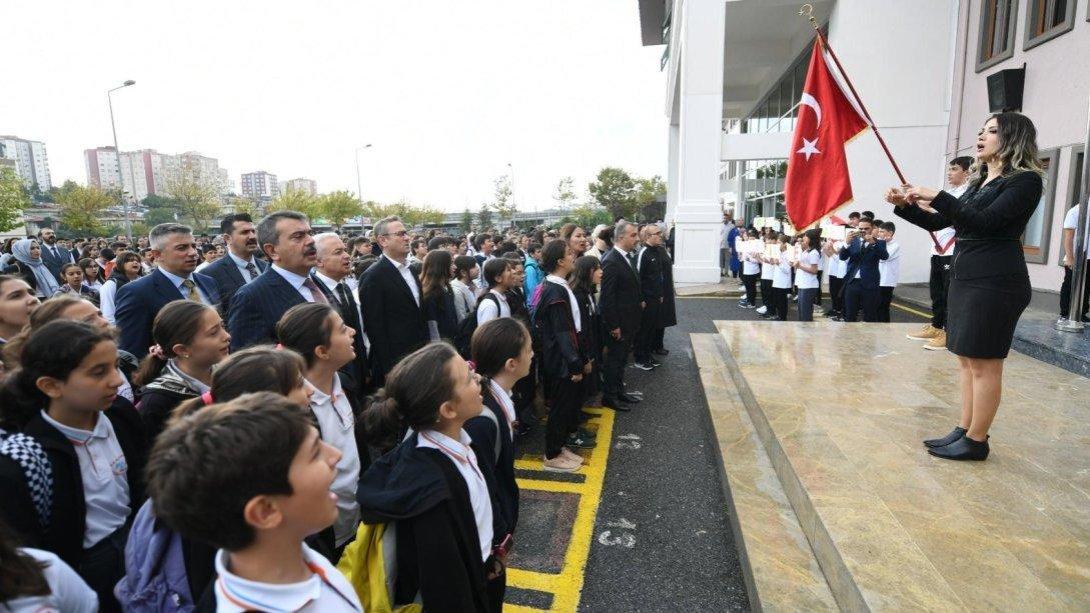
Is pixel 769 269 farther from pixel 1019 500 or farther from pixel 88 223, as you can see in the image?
pixel 88 223

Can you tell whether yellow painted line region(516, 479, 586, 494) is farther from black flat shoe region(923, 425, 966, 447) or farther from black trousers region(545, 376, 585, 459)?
black flat shoe region(923, 425, 966, 447)

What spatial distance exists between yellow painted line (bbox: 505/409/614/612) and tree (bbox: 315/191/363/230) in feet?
172

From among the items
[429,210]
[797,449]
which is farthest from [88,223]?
[797,449]

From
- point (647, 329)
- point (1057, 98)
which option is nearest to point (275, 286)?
point (647, 329)

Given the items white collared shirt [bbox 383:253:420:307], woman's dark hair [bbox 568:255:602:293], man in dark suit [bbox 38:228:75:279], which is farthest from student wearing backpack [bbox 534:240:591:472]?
man in dark suit [bbox 38:228:75:279]

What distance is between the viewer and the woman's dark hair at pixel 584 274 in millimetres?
5102

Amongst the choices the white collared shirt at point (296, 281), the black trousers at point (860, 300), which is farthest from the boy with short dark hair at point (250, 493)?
the black trousers at point (860, 300)

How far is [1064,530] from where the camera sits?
102 inches

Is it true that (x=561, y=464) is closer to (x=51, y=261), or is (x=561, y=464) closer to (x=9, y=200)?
(x=51, y=261)

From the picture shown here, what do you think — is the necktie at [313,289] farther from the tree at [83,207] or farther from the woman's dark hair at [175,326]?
the tree at [83,207]

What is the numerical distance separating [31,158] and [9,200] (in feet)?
301

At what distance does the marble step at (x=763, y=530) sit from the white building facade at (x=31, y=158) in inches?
4165

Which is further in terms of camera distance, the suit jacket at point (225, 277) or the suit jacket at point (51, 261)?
the suit jacket at point (51, 261)

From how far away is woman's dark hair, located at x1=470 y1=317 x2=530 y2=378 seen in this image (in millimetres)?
2613
